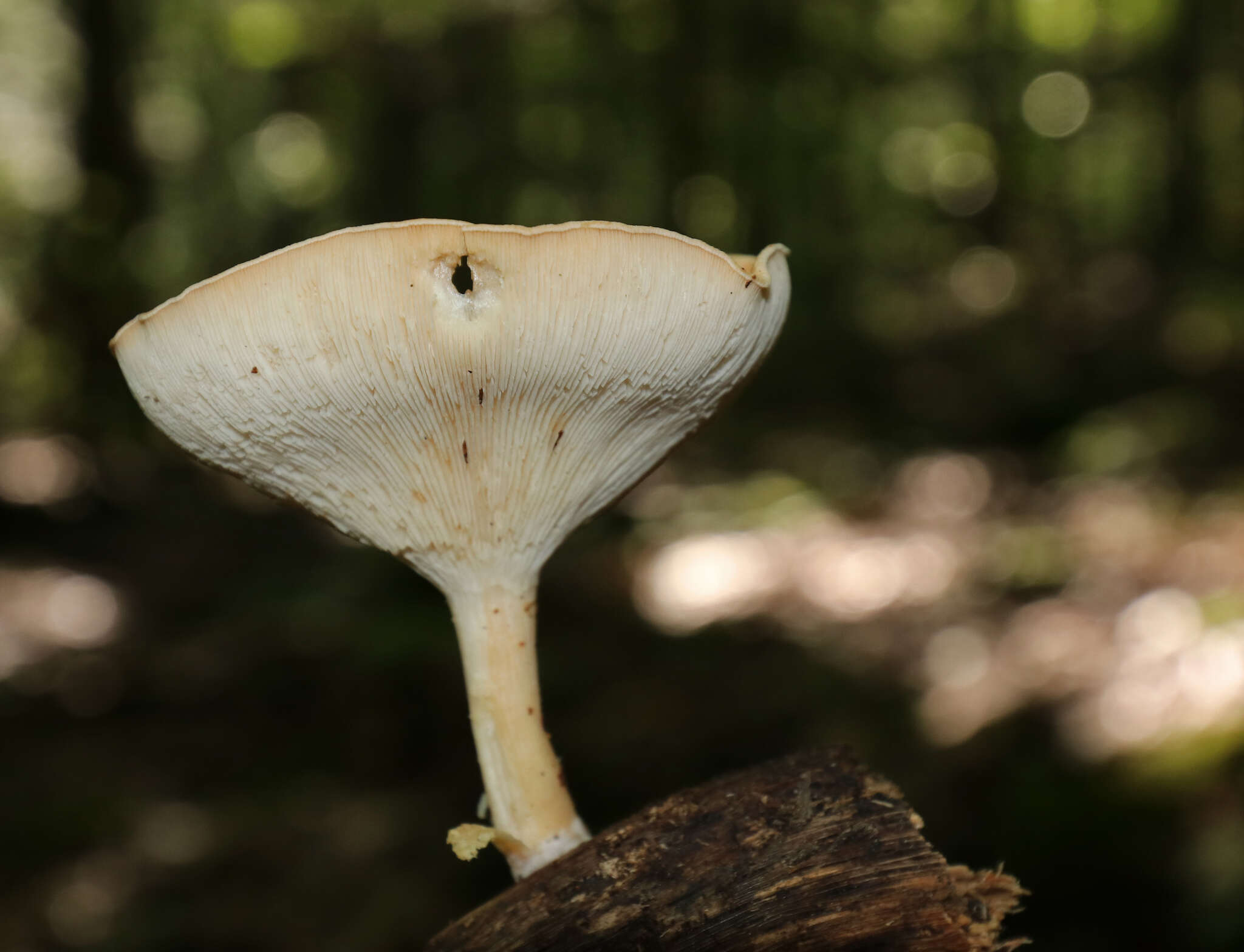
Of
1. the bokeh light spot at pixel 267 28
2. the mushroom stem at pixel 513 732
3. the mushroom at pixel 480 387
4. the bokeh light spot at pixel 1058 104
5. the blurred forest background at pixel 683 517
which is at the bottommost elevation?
Result: the mushroom stem at pixel 513 732

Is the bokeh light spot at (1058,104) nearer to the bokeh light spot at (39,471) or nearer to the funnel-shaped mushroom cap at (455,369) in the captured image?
the bokeh light spot at (39,471)

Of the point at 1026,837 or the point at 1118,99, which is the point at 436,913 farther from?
the point at 1118,99

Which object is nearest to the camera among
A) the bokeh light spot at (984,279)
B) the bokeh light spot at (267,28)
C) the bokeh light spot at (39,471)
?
the bokeh light spot at (39,471)

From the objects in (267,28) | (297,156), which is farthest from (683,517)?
(297,156)

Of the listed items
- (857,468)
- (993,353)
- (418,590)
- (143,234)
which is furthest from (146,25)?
(993,353)

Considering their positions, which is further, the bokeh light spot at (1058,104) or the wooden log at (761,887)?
the bokeh light spot at (1058,104)

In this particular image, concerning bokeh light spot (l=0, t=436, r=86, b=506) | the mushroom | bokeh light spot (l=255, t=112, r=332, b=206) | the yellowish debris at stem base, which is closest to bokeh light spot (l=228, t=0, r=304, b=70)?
bokeh light spot (l=255, t=112, r=332, b=206)

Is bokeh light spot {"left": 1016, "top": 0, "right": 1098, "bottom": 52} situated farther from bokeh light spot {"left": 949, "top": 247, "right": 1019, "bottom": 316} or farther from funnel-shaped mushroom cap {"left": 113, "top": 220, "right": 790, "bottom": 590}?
funnel-shaped mushroom cap {"left": 113, "top": 220, "right": 790, "bottom": 590}

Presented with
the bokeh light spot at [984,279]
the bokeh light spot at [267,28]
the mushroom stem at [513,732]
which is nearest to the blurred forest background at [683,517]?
the bokeh light spot at [267,28]

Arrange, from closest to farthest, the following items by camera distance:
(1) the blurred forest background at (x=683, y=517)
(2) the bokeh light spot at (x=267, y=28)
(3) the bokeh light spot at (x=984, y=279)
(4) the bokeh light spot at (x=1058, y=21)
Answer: (1) the blurred forest background at (x=683, y=517)
(2) the bokeh light spot at (x=267, y=28)
(4) the bokeh light spot at (x=1058, y=21)
(3) the bokeh light spot at (x=984, y=279)
